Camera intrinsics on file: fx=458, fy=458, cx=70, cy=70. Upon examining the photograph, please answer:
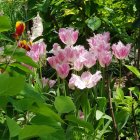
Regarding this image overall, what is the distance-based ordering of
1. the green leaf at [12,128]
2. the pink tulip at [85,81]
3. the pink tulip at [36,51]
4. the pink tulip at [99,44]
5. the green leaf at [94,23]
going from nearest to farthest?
1. the green leaf at [12,128]
2. the pink tulip at [85,81]
3. the pink tulip at [99,44]
4. the pink tulip at [36,51]
5. the green leaf at [94,23]

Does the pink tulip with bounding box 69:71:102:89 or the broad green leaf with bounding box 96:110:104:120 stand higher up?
the pink tulip with bounding box 69:71:102:89

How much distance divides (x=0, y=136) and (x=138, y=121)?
102cm

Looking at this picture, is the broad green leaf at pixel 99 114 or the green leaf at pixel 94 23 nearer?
the broad green leaf at pixel 99 114

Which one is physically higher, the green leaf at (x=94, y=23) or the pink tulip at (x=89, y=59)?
the pink tulip at (x=89, y=59)

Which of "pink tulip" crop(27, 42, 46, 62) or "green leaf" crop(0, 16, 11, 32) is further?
"pink tulip" crop(27, 42, 46, 62)

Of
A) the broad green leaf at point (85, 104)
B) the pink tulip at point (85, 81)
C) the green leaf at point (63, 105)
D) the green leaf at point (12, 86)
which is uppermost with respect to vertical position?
the green leaf at point (12, 86)

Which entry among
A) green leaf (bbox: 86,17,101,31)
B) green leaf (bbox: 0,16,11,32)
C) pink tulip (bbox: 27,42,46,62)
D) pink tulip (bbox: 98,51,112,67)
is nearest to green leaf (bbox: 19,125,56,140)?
green leaf (bbox: 0,16,11,32)

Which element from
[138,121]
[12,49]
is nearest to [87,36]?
[138,121]

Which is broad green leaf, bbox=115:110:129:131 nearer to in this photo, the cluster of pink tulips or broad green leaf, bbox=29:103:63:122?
the cluster of pink tulips

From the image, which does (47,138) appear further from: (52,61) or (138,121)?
(138,121)

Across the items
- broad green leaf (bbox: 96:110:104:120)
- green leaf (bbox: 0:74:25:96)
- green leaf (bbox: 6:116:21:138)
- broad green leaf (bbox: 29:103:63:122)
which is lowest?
Result: broad green leaf (bbox: 96:110:104:120)

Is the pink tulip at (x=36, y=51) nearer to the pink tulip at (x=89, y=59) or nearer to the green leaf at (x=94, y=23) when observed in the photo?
the pink tulip at (x=89, y=59)

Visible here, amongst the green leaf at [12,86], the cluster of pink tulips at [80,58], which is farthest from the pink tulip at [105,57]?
the green leaf at [12,86]

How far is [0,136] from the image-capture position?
144 centimetres
